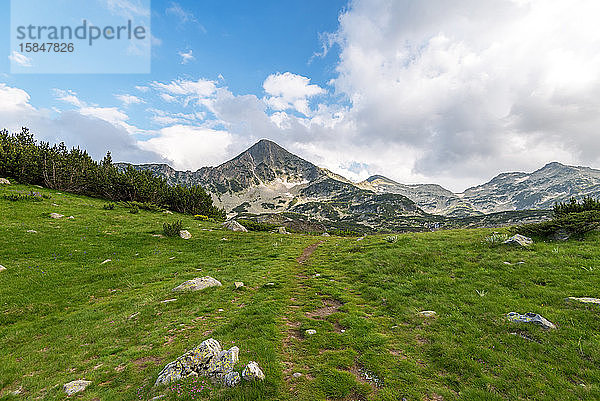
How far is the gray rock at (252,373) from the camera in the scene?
289 inches

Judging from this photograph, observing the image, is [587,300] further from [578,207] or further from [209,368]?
[578,207]

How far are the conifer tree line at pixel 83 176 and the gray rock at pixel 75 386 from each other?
5584 cm

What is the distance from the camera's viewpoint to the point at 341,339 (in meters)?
10.3

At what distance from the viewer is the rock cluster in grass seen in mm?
7359

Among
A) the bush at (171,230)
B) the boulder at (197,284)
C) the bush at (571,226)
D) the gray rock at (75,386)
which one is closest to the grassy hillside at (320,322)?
the gray rock at (75,386)

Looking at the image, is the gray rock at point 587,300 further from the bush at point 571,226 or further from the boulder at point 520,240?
the bush at point 571,226

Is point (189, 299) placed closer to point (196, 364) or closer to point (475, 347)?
point (196, 364)

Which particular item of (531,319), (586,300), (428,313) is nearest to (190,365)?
(428,313)

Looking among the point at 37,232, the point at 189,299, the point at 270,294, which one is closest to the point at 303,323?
the point at 270,294

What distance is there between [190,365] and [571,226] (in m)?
29.3

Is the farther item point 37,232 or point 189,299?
point 37,232

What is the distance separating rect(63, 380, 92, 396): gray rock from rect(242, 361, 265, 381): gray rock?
549cm

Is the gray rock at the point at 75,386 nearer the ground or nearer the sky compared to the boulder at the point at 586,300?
nearer the ground

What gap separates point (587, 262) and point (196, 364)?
73.1 feet
